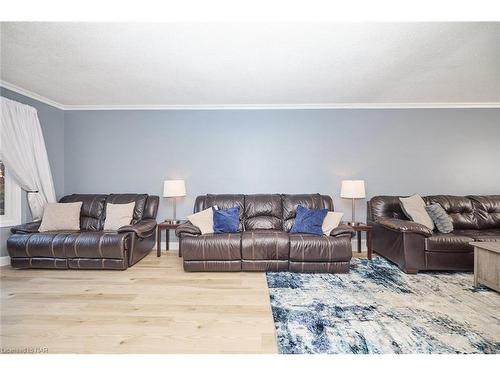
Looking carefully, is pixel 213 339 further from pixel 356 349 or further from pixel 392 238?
pixel 392 238

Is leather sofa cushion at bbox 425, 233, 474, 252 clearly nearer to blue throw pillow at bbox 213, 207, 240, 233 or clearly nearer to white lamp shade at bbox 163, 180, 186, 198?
blue throw pillow at bbox 213, 207, 240, 233

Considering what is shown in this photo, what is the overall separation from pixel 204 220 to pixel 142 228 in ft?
2.91

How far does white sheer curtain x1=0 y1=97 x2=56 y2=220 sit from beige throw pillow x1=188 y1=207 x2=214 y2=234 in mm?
2403

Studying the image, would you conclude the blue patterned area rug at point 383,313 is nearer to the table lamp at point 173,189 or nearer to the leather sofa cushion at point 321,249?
the leather sofa cushion at point 321,249

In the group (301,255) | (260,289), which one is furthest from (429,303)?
(260,289)

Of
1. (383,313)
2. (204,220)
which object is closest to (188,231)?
(204,220)

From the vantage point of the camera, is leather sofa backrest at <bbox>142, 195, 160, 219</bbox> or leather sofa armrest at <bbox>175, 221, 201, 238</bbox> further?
leather sofa backrest at <bbox>142, 195, 160, 219</bbox>

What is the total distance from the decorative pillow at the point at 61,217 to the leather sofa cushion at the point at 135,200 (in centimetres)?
47

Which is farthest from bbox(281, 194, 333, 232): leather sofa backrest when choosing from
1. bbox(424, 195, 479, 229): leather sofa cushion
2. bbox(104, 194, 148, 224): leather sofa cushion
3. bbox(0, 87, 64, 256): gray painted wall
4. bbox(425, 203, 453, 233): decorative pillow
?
bbox(0, 87, 64, 256): gray painted wall

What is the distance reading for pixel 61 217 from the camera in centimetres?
348

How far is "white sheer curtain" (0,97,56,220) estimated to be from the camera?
3273mm

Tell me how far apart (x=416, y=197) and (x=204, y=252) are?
3.24 metres

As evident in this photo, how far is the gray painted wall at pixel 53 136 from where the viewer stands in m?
3.67

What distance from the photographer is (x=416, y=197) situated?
3611mm
